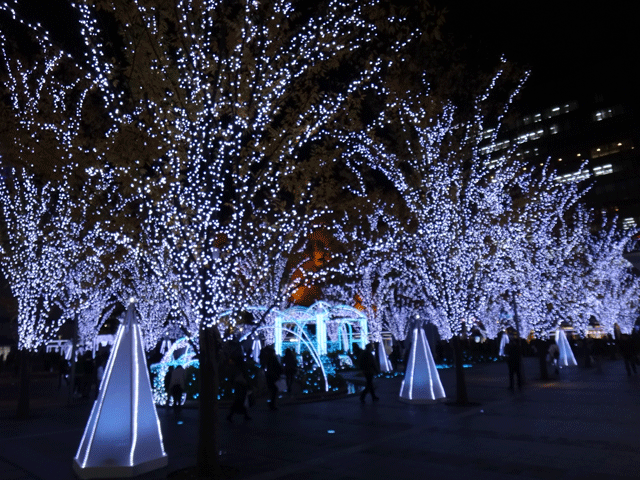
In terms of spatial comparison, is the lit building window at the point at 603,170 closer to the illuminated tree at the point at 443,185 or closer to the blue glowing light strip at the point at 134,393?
the illuminated tree at the point at 443,185

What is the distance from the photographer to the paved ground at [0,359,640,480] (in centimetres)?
660

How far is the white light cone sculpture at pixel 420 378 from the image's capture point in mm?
13023

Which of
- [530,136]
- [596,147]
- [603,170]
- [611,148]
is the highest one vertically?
[530,136]

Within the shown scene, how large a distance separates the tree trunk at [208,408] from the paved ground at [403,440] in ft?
1.71

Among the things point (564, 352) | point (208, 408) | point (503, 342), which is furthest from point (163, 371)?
point (503, 342)

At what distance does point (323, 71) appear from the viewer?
8.37m

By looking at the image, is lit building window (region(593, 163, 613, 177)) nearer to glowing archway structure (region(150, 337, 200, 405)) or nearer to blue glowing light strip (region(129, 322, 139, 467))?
glowing archway structure (region(150, 337, 200, 405))

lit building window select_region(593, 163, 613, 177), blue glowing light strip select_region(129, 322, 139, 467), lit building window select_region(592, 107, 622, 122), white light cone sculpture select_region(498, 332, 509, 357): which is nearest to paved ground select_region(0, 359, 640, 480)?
blue glowing light strip select_region(129, 322, 139, 467)

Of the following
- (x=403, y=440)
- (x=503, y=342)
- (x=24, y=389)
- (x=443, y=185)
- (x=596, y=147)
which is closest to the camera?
(x=403, y=440)

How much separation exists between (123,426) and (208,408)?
127 centimetres

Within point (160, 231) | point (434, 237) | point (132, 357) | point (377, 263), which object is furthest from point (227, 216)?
point (377, 263)

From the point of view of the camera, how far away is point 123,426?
280 inches

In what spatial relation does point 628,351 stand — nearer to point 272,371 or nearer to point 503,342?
point 503,342

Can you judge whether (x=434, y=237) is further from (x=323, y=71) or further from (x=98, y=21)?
(x=98, y=21)
